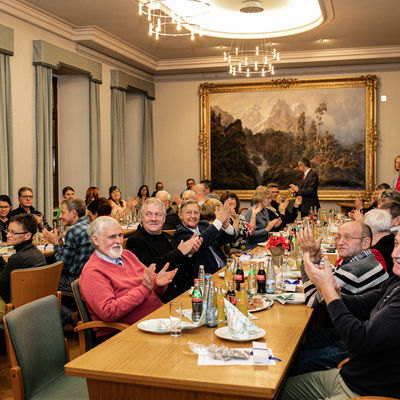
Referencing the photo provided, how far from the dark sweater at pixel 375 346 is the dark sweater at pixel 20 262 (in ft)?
9.49

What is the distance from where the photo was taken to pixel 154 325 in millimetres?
2906

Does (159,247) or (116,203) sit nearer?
(159,247)

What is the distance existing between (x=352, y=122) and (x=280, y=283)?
9838 mm

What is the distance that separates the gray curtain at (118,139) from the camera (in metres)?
11.5

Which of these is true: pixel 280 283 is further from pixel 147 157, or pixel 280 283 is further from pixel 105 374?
pixel 147 157

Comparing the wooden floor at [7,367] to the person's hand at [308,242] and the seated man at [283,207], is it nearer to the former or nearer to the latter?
the person's hand at [308,242]

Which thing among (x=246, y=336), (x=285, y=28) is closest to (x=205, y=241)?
(x=246, y=336)

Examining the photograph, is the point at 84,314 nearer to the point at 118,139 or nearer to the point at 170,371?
the point at 170,371

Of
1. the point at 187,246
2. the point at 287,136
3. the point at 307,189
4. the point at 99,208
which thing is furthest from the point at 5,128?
the point at 287,136

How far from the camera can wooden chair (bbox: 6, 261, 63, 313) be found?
406cm

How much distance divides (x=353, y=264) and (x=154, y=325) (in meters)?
1.35

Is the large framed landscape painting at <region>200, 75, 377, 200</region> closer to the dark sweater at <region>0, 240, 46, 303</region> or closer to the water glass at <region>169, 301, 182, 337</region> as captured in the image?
the dark sweater at <region>0, 240, 46, 303</region>

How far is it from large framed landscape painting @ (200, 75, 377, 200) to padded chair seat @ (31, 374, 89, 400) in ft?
35.4

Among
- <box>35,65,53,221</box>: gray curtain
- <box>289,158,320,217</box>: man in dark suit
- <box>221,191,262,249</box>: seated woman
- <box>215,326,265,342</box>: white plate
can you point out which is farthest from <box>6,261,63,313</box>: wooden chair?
<box>289,158,320,217</box>: man in dark suit
